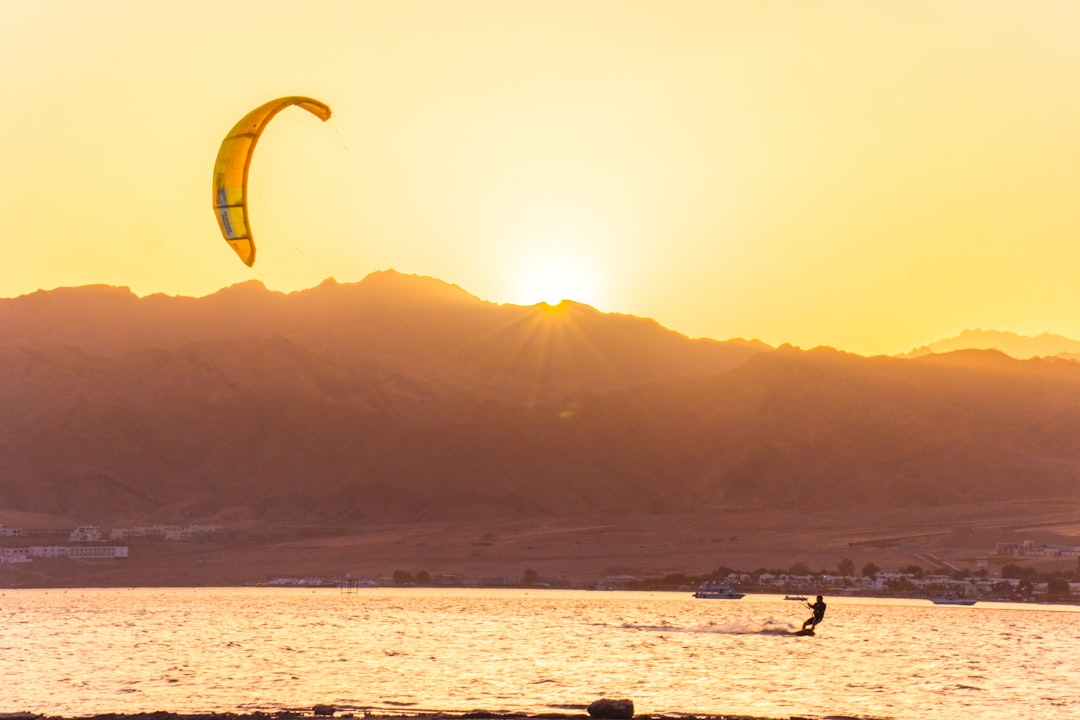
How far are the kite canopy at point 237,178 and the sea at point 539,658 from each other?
1599cm

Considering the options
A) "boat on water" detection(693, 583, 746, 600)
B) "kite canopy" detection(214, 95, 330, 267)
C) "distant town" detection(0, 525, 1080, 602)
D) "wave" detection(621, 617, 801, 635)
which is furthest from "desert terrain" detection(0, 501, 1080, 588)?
"kite canopy" detection(214, 95, 330, 267)

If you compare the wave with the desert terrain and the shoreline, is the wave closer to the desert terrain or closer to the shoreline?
the shoreline

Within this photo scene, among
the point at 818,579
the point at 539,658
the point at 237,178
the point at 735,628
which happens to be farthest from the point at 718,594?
the point at 237,178

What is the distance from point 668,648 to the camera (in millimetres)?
81312

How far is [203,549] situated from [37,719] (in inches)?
5917

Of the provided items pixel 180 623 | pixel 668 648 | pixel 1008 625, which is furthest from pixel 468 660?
pixel 1008 625

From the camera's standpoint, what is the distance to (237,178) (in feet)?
171

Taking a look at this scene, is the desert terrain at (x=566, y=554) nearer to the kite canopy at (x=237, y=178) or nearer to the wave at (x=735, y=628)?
the wave at (x=735, y=628)

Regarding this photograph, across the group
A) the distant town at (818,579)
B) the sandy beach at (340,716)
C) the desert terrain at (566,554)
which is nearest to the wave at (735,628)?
the distant town at (818,579)

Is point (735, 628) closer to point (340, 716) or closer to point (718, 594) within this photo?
point (718, 594)

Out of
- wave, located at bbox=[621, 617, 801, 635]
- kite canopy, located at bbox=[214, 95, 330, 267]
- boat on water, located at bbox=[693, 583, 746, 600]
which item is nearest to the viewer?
kite canopy, located at bbox=[214, 95, 330, 267]

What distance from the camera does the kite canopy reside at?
170 ft

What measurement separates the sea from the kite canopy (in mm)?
15993

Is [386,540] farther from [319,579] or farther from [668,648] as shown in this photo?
[668,648]
